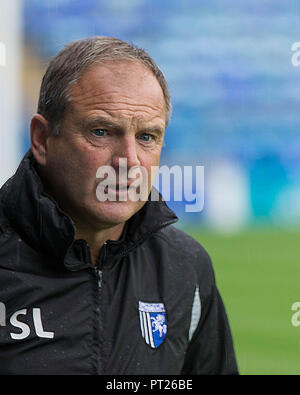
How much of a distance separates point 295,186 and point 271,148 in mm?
908

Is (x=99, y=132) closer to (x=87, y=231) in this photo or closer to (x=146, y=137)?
(x=146, y=137)

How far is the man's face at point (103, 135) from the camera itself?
56.6 inches

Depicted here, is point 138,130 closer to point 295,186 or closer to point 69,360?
point 69,360

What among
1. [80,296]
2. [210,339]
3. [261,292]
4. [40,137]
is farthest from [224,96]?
[80,296]

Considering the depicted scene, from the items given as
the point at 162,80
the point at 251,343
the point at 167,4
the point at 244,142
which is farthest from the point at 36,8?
the point at 162,80

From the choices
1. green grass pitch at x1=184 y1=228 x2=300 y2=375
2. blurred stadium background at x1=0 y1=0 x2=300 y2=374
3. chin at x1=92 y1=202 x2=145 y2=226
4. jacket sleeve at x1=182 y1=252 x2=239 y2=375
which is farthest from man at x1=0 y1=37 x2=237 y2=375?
blurred stadium background at x1=0 y1=0 x2=300 y2=374

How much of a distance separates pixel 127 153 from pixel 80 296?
0.32 meters

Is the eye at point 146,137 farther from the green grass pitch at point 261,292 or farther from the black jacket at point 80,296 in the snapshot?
the green grass pitch at point 261,292

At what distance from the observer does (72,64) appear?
1470mm

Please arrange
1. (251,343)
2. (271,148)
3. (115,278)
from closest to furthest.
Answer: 1. (115,278)
2. (251,343)
3. (271,148)

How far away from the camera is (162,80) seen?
5.05 feet

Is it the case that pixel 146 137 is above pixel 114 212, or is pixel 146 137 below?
above

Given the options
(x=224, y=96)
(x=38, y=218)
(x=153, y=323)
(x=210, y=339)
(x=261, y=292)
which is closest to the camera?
(x=38, y=218)

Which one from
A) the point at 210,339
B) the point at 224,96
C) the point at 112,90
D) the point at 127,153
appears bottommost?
the point at 210,339
